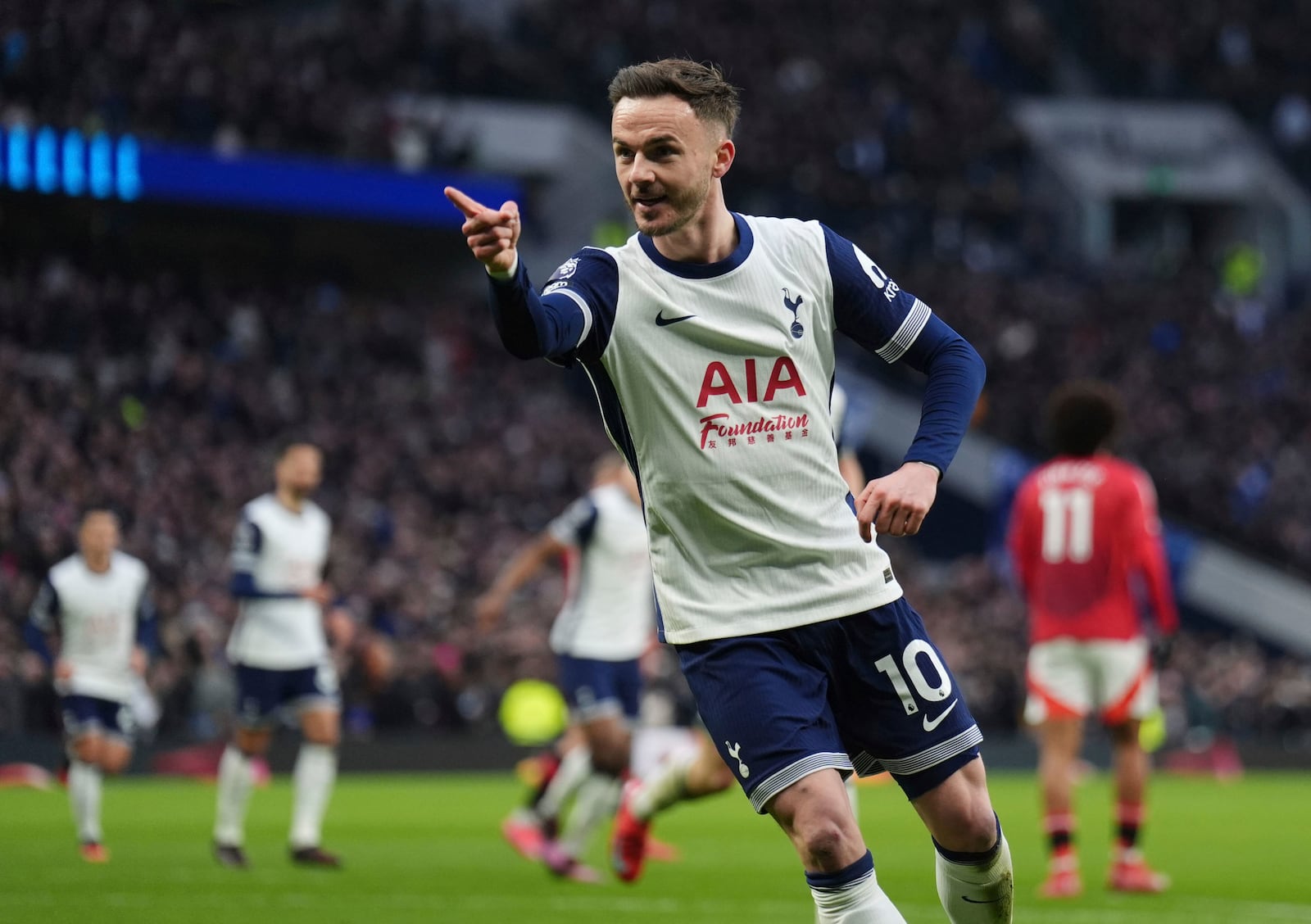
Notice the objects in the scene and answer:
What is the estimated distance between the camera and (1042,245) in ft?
125

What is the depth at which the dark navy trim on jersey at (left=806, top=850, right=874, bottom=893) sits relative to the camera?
15.0 feet

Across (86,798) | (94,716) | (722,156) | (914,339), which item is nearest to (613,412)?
(722,156)

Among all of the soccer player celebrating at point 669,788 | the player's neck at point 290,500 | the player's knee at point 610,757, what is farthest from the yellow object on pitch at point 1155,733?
the soccer player celebrating at point 669,788

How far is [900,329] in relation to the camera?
16.5ft

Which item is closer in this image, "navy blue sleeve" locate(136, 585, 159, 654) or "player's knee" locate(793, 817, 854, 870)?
"player's knee" locate(793, 817, 854, 870)

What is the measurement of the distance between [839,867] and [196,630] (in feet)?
55.6

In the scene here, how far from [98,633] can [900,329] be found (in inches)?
336

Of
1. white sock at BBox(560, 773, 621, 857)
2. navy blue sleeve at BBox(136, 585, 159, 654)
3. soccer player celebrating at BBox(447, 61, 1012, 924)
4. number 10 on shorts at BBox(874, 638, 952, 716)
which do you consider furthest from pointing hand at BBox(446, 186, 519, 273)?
navy blue sleeve at BBox(136, 585, 159, 654)

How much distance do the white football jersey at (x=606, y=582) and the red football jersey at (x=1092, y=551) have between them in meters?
2.62

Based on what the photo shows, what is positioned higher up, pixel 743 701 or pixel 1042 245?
pixel 1042 245

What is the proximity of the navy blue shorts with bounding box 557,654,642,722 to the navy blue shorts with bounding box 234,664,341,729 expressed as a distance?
1452 mm

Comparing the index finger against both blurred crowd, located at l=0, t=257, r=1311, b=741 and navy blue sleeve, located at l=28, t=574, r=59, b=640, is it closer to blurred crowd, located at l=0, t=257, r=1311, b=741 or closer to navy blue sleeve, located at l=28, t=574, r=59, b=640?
navy blue sleeve, located at l=28, t=574, r=59, b=640

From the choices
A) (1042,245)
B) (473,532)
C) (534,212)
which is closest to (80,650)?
(473,532)

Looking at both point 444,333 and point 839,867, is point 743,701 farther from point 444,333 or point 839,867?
point 444,333
